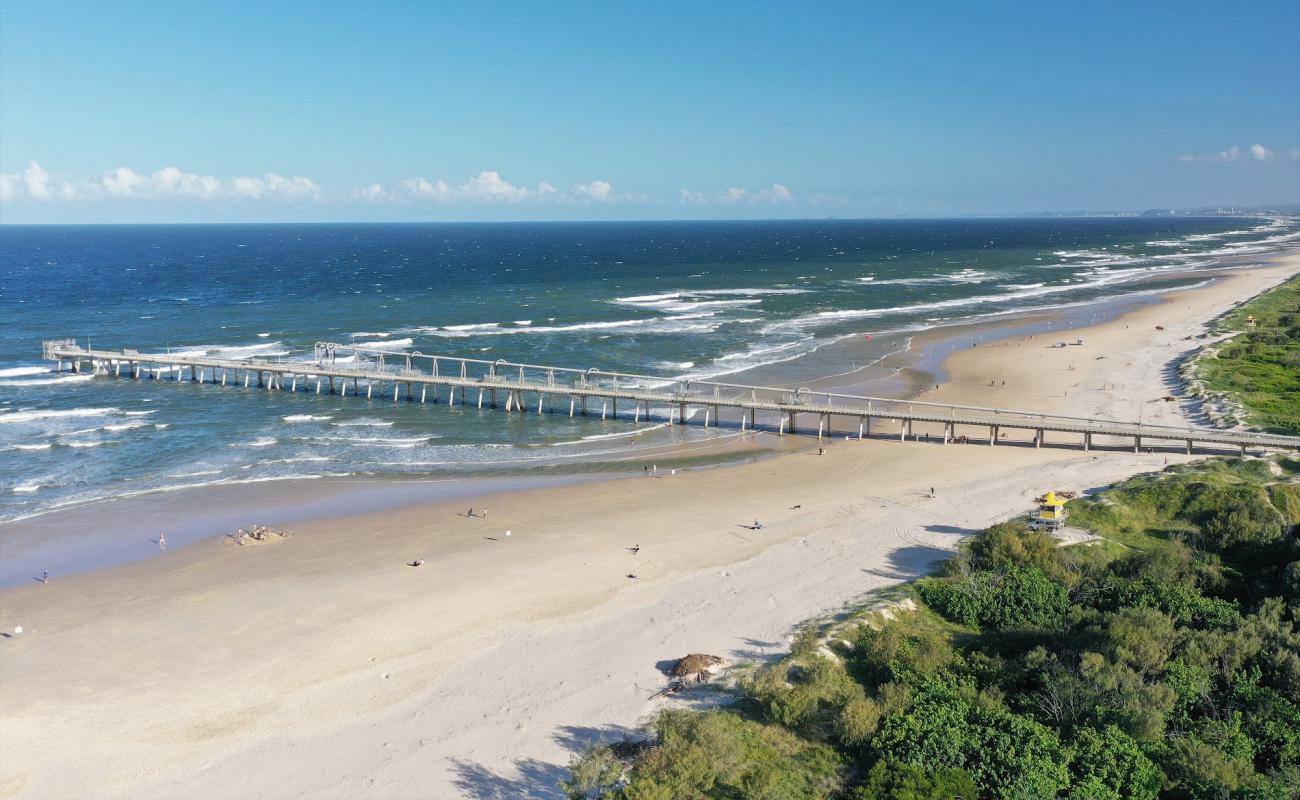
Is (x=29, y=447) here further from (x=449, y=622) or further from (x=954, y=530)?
(x=954, y=530)

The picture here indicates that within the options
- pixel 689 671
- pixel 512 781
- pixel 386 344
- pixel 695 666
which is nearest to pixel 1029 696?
pixel 695 666

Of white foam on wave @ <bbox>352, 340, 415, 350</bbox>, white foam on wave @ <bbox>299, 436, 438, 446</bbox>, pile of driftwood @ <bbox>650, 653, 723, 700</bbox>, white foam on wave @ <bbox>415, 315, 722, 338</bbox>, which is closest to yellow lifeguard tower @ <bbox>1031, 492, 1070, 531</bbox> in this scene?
pile of driftwood @ <bbox>650, 653, 723, 700</bbox>

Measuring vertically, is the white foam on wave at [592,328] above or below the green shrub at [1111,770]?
above

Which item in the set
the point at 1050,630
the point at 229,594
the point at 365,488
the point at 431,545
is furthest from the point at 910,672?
the point at 365,488

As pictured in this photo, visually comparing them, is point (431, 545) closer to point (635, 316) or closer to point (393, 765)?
point (393, 765)

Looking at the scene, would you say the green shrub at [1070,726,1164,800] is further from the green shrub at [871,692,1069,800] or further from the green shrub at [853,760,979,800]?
the green shrub at [853,760,979,800]

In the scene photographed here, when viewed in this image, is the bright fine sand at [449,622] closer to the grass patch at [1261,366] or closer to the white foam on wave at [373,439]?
the grass patch at [1261,366]

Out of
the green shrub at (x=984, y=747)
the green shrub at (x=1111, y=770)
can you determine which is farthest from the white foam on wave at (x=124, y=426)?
the green shrub at (x=1111, y=770)
